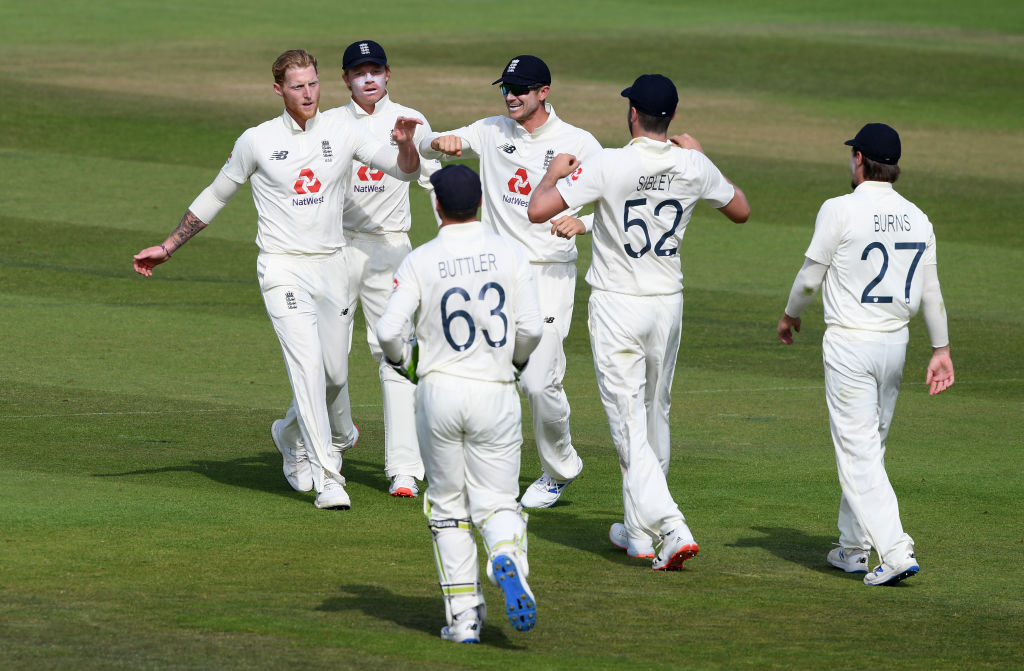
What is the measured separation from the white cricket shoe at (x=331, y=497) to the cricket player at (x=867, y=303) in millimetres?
2988

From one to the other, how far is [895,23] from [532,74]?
36276mm

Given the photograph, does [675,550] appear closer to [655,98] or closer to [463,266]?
[463,266]

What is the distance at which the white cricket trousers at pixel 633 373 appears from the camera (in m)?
8.59

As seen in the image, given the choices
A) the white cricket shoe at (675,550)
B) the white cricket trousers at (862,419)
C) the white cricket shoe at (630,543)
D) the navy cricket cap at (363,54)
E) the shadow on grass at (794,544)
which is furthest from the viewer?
the navy cricket cap at (363,54)

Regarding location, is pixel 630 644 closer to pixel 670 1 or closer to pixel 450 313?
pixel 450 313

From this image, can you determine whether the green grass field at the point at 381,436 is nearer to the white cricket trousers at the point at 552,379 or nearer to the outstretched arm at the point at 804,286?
the white cricket trousers at the point at 552,379

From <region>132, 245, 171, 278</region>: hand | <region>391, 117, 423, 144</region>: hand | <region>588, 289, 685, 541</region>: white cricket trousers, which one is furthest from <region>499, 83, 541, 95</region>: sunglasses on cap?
<region>132, 245, 171, 278</region>: hand

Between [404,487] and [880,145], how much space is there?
3.68 meters

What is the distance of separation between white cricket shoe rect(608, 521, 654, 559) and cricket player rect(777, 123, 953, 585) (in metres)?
1.02

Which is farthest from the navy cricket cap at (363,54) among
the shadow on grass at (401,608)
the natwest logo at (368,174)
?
the shadow on grass at (401,608)

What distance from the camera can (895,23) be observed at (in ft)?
144

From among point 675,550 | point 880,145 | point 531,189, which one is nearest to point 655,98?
point 880,145

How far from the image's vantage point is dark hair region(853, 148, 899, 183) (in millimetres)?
8562

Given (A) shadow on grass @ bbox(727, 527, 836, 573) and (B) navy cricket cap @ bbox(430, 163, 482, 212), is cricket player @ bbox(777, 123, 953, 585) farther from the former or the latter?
(B) navy cricket cap @ bbox(430, 163, 482, 212)
